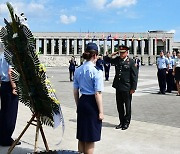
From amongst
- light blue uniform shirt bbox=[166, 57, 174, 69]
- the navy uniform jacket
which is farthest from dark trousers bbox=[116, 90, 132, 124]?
light blue uniform shirt bbox=[166, 57, 174, 69]

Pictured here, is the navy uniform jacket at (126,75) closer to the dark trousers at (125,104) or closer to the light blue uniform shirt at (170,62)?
the dark trousers at (125,104)

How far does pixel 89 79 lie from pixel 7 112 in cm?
191

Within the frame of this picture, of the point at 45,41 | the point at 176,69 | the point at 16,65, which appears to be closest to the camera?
the point at 16,65

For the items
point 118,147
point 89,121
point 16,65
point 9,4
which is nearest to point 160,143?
point 118,147

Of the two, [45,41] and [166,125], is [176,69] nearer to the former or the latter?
[166,125]

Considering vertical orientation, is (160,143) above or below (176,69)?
below

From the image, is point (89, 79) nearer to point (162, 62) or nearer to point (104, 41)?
point (162, 62)

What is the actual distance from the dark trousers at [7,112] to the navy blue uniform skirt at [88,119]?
64.3 inches

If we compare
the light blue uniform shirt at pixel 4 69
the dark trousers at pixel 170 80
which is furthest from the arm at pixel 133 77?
the dark trousers at pixel 170 80

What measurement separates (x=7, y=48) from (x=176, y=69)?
34.3 ft

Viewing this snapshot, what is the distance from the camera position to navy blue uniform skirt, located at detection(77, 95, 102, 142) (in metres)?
4.10

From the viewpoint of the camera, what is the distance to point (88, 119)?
409 centimetres

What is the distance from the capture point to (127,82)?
7145 millimetres

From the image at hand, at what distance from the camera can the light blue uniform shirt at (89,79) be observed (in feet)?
13.4
